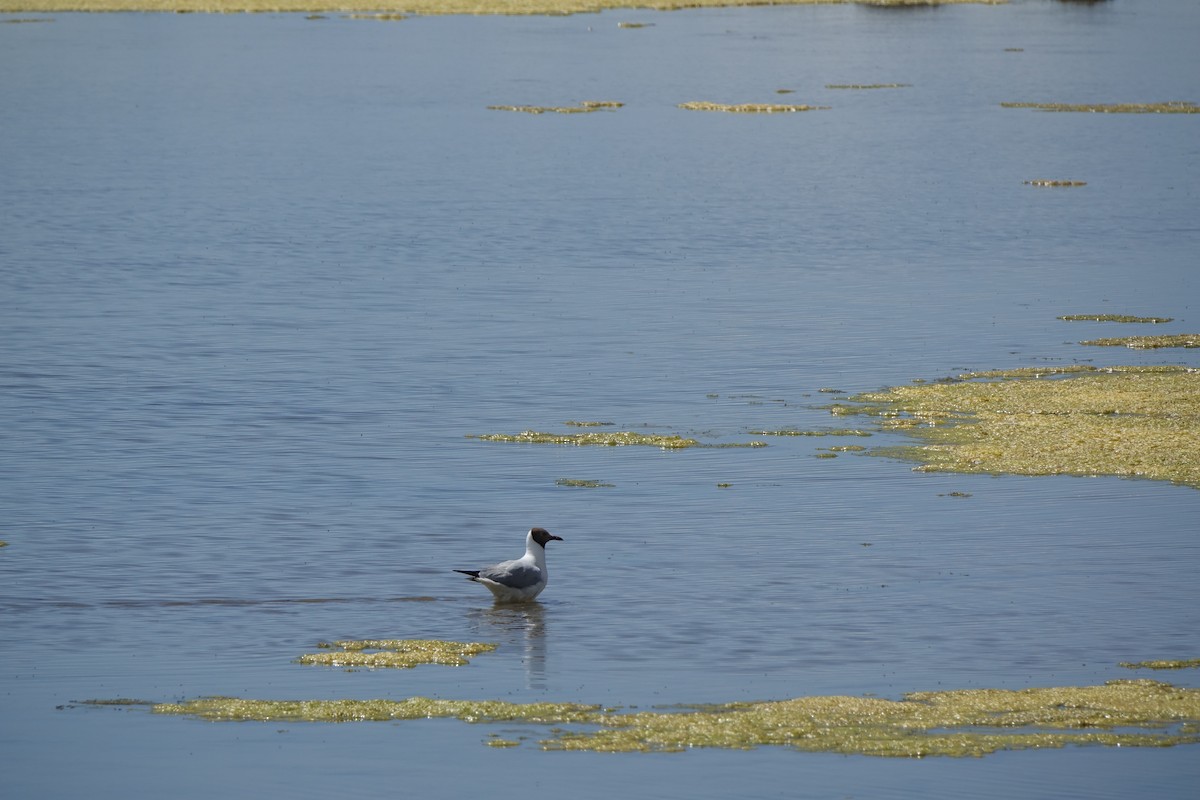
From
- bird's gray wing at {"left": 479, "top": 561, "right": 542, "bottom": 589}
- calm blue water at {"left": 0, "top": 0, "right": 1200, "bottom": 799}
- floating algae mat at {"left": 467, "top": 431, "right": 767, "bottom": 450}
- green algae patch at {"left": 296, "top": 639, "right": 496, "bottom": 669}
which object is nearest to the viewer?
calm blue water at {"left": 0, "top": 0, "right": 1200, "bottom": 799}

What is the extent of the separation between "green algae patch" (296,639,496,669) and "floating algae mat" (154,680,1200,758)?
3.98 feet

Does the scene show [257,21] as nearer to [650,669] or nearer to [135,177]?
[135,177]

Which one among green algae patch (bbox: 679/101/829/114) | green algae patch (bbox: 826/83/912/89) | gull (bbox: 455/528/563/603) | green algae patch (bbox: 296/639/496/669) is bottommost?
green algae patch (bbox: 296/639/496/669)

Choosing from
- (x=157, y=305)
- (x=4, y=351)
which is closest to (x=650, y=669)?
(x=4, y=351)

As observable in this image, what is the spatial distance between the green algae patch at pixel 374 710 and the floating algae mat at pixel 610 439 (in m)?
10.5

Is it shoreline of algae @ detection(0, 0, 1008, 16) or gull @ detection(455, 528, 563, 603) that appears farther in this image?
shoreline of algae @ detection(0, 0, 1008, 16)

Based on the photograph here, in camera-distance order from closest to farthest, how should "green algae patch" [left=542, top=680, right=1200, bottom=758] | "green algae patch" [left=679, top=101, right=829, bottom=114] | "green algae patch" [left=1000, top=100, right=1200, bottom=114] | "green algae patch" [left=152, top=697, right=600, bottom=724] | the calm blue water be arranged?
"green algae patch" [left=542, top=680, right=1200, bottom=758] → "green algae patch" [left=152, top=697, right=600, bottom=724] → the calm blue water → "green algae patch" [left=1000, top=100, right=1200, bottom=114] → "green algae patch" [left=679, top=101, right=829, bottom=114]

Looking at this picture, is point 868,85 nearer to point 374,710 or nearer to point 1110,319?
point 1110,319

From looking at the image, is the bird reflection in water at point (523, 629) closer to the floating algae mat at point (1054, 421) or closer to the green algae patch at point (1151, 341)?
the floating algae mat at point (1054, 421)

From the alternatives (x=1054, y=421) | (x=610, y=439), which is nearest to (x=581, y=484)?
(x=610, y=439)

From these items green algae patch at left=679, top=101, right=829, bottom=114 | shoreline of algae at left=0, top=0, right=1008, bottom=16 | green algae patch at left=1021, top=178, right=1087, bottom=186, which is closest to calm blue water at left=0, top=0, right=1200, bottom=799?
green algae patch at left=1021, top=178, right=1087, bottom=186

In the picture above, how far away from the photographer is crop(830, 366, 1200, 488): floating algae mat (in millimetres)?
23547

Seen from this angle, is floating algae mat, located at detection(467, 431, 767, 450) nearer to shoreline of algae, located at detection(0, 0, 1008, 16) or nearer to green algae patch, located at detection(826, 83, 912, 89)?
green algae patch, located at detection(826, 83, 912, 89)

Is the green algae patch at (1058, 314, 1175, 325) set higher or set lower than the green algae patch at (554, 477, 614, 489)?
higher
